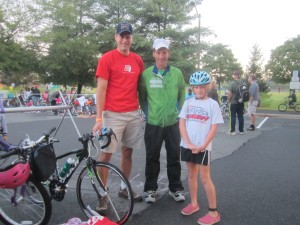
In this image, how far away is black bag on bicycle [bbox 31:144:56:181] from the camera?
3.10 meters

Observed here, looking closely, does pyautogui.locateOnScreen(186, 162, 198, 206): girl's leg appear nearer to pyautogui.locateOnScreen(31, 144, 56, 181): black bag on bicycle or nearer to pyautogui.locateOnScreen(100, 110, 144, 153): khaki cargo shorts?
pyautogui.locateOnScreen(100, 110, 144, 153): khaki cargo shorts

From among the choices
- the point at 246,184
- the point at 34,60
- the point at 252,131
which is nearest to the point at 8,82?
the point at 34,60

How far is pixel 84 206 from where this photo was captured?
3594mm

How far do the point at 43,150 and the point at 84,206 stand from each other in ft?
2.91

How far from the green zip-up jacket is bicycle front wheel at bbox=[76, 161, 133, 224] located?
0.85m

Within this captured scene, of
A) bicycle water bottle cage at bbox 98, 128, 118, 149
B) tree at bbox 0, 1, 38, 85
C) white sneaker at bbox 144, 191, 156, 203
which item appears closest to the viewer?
bicycle water bottle cage at bbox 98, 128, 118, 149

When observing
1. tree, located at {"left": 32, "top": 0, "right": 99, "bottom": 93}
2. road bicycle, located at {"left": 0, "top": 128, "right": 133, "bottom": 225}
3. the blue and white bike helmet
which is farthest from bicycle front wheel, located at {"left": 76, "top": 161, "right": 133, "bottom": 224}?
tree, located at {"left": 32, "top": 0, "right": 99, "bottom": 93}

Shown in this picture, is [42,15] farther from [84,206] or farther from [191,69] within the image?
[84,206]

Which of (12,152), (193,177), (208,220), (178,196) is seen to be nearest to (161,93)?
(193,177)

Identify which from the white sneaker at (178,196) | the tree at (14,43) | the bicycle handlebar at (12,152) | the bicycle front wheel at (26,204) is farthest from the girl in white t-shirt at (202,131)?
the tree at (14,43)

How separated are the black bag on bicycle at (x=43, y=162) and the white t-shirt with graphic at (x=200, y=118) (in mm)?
1506

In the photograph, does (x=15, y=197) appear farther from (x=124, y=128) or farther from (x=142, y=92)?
(x=142, y=92)

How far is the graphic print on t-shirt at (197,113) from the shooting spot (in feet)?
11.4

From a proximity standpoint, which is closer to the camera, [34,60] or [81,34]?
[34,60]
